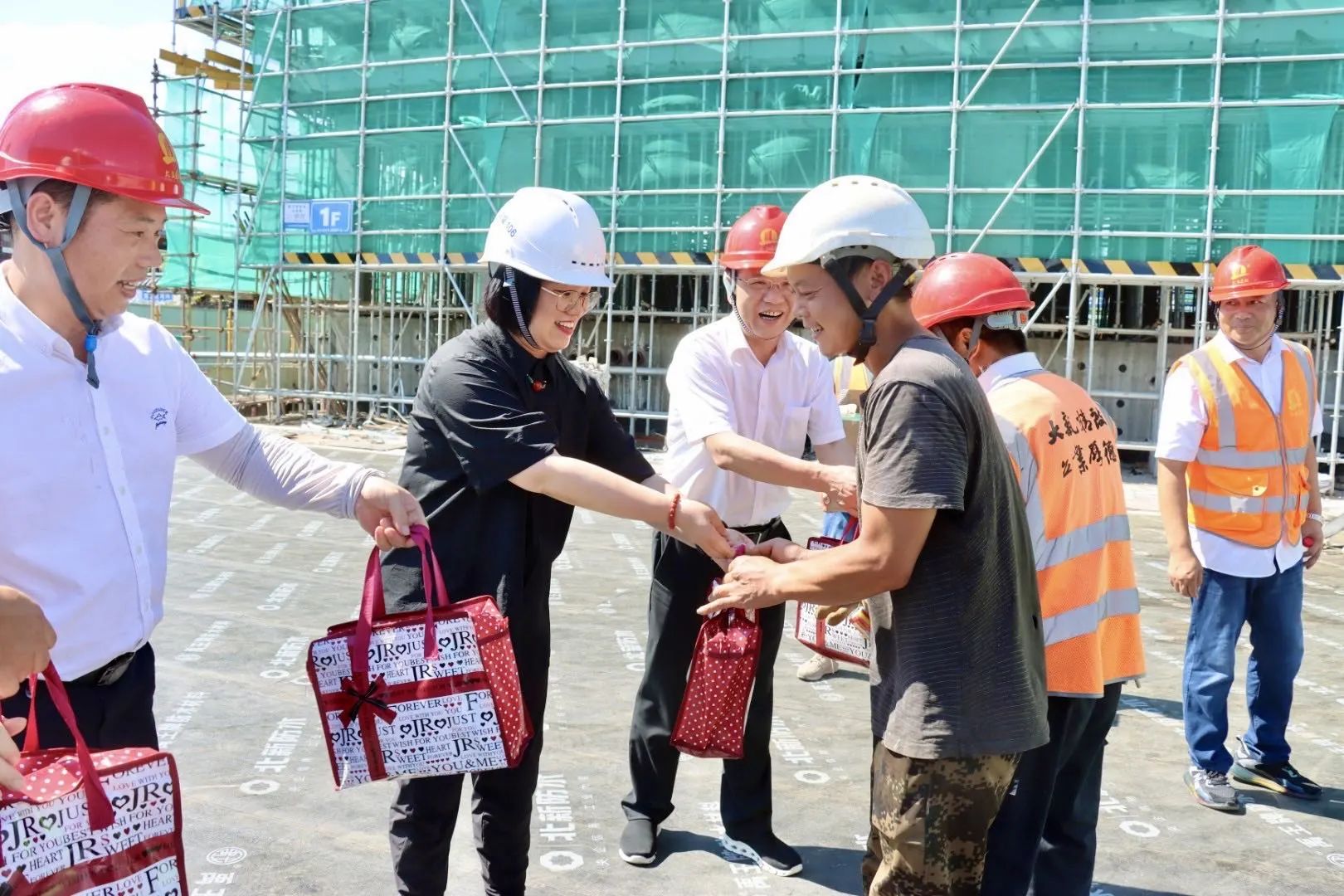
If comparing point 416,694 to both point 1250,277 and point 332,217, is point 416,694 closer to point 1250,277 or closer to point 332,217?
point 1250,277

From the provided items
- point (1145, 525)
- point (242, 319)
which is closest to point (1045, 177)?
point (1145, 525)

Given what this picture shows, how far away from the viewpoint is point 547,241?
2.99m

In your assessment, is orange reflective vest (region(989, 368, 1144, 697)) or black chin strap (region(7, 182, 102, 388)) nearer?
black chin strap (region(7, 182, 102, 388))

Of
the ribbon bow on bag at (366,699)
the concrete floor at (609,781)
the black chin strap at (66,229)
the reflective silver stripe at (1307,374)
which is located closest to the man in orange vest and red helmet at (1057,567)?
the concrete floor at (609,781)

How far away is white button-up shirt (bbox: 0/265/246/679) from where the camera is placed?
6.87 feet

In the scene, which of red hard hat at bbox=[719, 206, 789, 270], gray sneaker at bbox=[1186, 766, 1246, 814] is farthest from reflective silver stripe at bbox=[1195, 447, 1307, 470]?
red hard hat at bbox=[719, 206, 789, 270]

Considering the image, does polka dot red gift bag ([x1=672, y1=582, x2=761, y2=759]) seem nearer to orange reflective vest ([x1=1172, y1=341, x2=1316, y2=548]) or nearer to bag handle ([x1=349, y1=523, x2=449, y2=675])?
bag handle ([x1=349, y1=523, x2=449, y2=675])

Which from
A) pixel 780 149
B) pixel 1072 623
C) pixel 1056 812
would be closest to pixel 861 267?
pixel 1072 623

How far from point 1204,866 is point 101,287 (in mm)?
3578

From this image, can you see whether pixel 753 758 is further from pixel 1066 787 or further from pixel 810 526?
pixel 810 526

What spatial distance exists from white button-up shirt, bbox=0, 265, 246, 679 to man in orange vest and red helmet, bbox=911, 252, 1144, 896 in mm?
1925

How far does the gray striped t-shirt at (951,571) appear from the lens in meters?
2.25

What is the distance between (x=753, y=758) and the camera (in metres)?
3.92

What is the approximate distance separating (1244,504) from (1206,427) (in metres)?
0.31
